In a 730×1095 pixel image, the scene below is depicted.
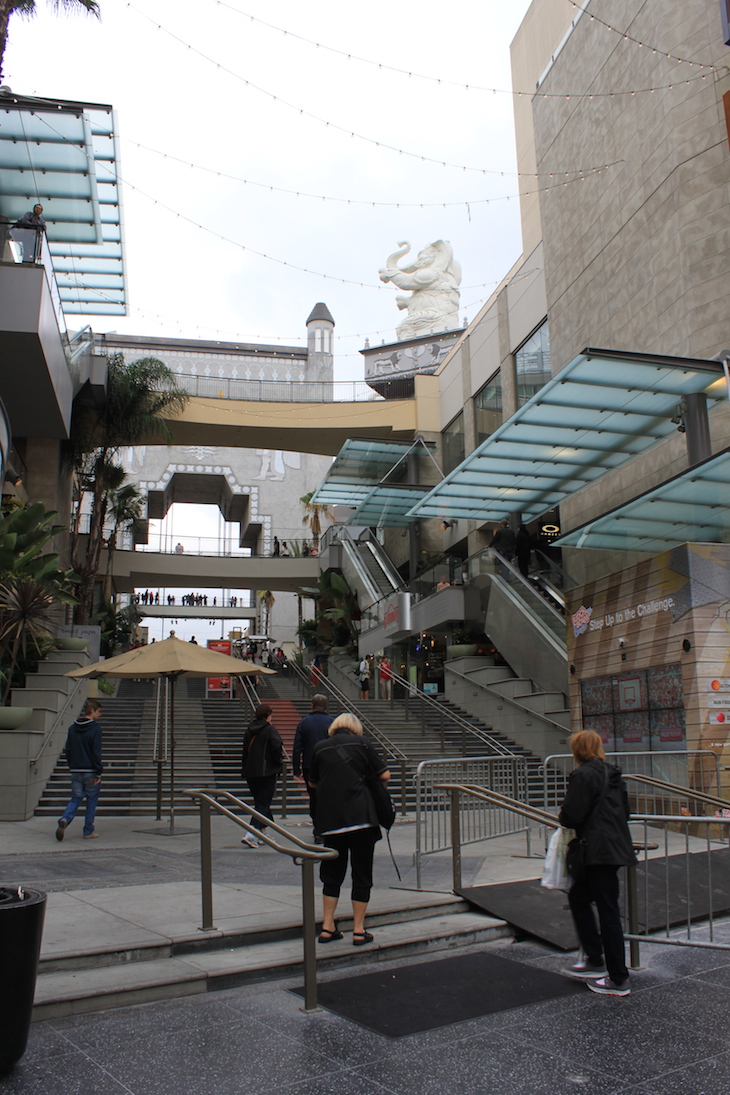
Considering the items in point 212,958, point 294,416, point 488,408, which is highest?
point 294,416

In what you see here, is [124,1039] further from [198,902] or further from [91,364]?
[91,364]

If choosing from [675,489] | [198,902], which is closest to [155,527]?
[675,489]

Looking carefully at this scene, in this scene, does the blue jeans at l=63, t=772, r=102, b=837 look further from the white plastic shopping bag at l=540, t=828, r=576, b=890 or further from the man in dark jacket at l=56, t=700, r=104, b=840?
the white plastic shopping bag at l=540, t=828, r=576, b=890

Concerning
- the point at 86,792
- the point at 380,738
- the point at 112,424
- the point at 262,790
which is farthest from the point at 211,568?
the point at 262,790

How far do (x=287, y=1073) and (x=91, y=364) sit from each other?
990 inches

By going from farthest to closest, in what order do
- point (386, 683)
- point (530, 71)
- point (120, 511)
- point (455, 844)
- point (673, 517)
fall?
point (120, 511)
point (530, 71)
point (386, 683)
point (673, 517)
point (455, 844)

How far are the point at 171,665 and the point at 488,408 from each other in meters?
18.0

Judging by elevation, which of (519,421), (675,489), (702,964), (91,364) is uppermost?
(91,364)

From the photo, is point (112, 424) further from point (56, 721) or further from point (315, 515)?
point (56, 721)

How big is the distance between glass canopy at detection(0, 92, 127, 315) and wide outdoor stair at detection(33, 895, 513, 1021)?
57.5 ft

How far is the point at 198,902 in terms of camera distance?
6.77 meters

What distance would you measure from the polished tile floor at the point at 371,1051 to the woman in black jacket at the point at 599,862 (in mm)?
250

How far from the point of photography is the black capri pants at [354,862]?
5.81 m

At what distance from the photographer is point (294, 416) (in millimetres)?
32031
